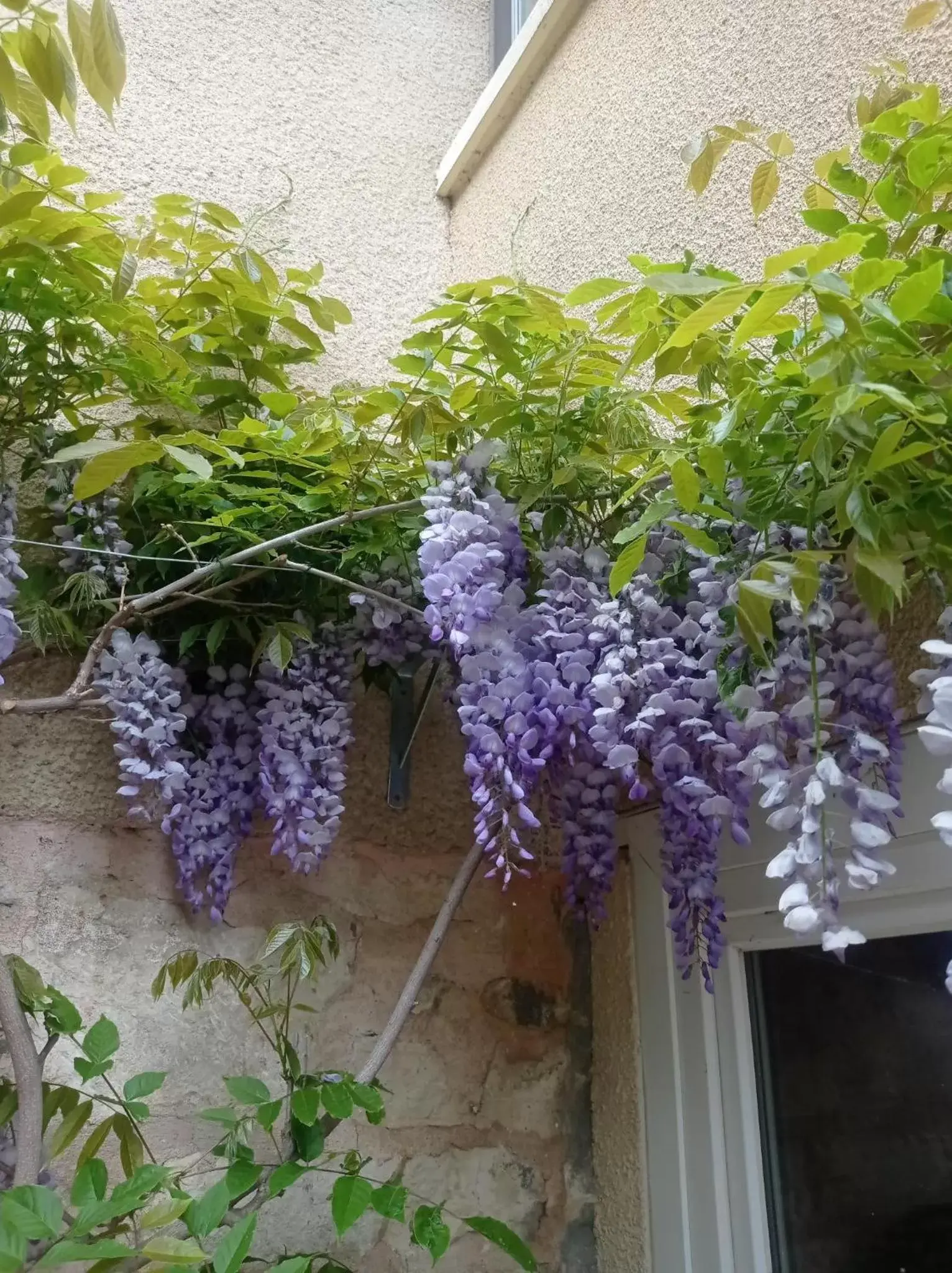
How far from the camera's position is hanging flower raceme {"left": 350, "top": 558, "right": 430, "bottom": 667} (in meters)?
1.13

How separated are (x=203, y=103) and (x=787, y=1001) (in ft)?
5.95

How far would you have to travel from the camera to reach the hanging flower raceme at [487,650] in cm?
88

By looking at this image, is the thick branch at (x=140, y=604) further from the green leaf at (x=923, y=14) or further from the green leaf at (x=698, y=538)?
the green leaf at (x=923, y=14)

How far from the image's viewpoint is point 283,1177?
907 mm

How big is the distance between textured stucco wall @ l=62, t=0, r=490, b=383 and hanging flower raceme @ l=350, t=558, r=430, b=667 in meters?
0.66

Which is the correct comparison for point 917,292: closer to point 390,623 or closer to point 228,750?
point 390,623

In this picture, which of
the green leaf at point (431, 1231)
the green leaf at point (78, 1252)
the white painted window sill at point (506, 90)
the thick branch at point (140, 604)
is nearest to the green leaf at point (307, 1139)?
the green leaf at point (431, 1231)

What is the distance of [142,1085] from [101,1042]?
63 millimetres

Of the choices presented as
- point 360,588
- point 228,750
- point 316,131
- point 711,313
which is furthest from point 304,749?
point 316,131

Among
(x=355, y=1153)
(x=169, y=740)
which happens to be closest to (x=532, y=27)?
(x=169, y=740)

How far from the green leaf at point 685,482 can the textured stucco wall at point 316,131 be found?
3.55ft

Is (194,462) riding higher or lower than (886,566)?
higher

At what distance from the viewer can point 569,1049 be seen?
138 centimetres

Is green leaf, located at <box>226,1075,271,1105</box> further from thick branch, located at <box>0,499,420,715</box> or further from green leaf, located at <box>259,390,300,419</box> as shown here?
green leaf, located at <box>259,390,300,419</box>
